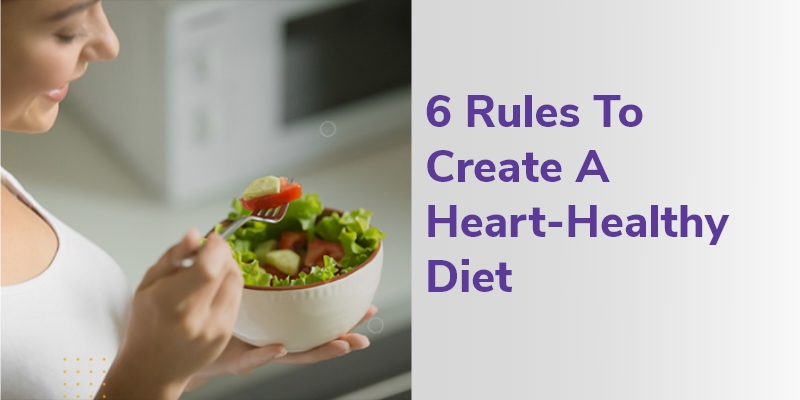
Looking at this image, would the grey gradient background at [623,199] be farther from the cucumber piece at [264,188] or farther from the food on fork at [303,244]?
the cucumber piece at [264,188]

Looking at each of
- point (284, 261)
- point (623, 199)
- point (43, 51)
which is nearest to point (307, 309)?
point (284, 261)

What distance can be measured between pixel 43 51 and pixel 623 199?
70 centimetres

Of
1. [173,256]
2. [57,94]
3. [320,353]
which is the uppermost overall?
[57,94]

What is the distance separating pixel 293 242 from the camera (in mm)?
827

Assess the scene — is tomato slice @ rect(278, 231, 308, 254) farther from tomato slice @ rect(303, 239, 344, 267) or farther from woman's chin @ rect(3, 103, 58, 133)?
woman's chin @ rect(3, 103, 58, 133)

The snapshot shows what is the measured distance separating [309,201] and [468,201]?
0.27m

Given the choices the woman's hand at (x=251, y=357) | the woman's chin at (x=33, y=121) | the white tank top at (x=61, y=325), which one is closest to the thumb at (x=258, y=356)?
the woman's hand at (x=251, y=357)

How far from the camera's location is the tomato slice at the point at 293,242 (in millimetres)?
824

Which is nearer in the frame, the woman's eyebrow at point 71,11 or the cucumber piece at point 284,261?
the woman's eyebrow at point 71,11

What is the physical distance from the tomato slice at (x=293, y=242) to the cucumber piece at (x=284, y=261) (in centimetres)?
2

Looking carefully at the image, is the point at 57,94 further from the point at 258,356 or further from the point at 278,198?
the point at 258,356

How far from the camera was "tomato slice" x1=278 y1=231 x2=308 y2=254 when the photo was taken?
0.82 metres

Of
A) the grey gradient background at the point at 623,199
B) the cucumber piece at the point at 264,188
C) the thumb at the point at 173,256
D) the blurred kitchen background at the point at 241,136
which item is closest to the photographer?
the thumb at the point at 173,256

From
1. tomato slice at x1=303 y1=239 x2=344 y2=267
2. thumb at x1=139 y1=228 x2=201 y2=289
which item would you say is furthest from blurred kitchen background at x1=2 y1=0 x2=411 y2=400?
thumb at x1=139 y1=228 x2=201 y2=289
